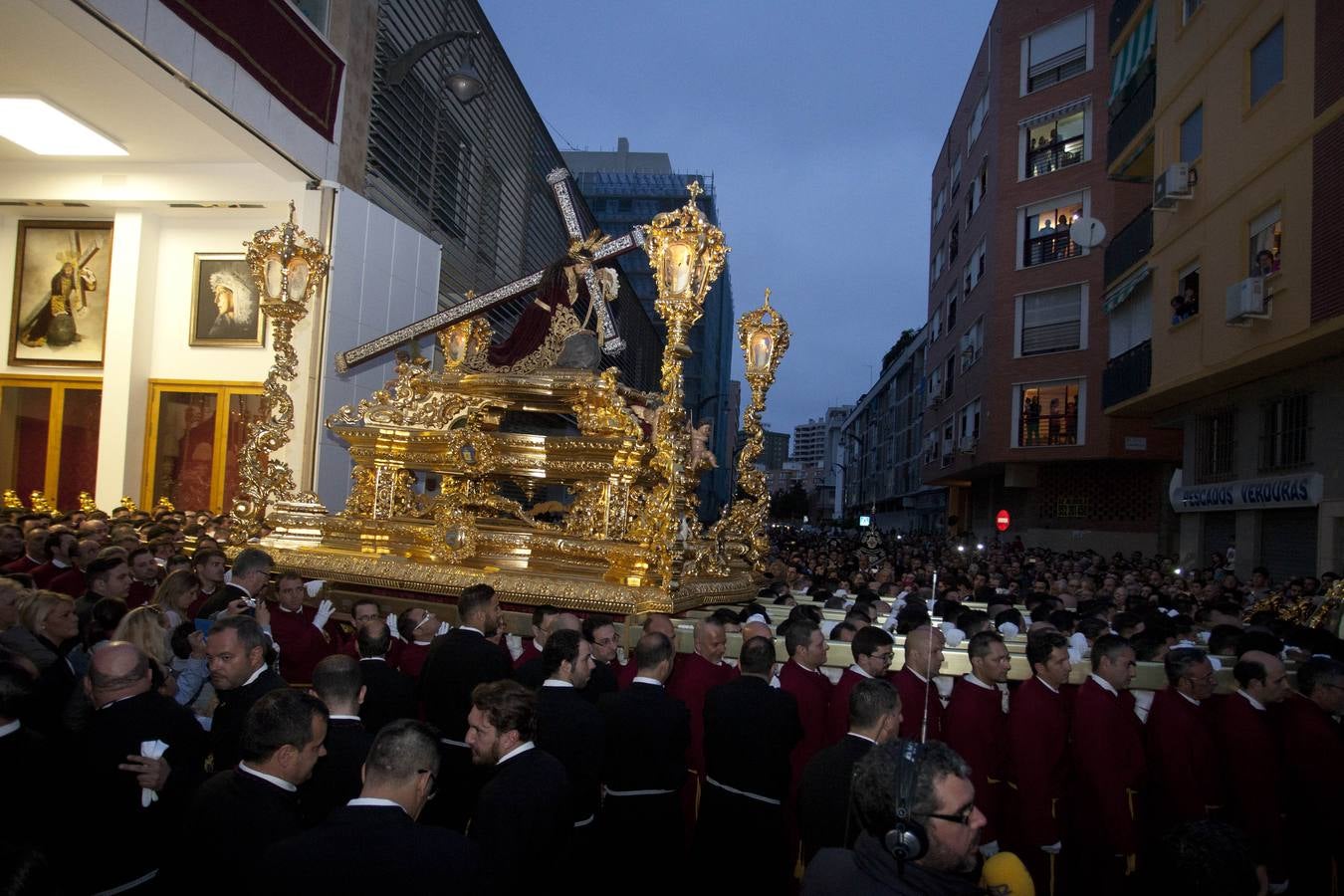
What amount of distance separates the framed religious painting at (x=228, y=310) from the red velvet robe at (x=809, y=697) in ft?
39.4

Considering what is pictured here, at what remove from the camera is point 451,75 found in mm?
13094

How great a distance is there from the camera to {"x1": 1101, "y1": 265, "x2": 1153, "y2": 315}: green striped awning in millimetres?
18750

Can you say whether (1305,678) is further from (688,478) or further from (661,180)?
(661,180)

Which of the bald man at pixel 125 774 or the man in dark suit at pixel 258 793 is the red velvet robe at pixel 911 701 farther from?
the bald man at pixel 125 774

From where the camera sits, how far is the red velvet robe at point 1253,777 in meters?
4.68

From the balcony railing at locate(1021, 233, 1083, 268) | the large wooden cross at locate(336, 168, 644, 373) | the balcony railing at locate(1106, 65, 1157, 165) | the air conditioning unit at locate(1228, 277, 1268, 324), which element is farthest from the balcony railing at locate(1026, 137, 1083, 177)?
the large wooden cross at locate(336, 168, 644, 373)

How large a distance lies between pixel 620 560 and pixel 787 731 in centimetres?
412

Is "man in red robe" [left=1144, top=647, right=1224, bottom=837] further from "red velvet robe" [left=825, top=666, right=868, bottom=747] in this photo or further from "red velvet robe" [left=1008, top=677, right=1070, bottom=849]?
"red velvet robe" [left=825, top=666, right=868, bottom=747]

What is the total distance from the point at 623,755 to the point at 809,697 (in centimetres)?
125

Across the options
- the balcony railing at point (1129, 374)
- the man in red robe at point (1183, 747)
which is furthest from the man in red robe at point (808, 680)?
the balcony railing at point (1129, 374)

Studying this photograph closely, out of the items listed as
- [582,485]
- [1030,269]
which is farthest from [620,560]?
[1030,269]

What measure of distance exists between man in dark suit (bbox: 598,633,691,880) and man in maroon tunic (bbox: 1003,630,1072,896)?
1851 millimetres

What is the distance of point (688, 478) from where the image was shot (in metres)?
9.23

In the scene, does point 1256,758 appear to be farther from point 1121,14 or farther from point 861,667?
point 1121,14
